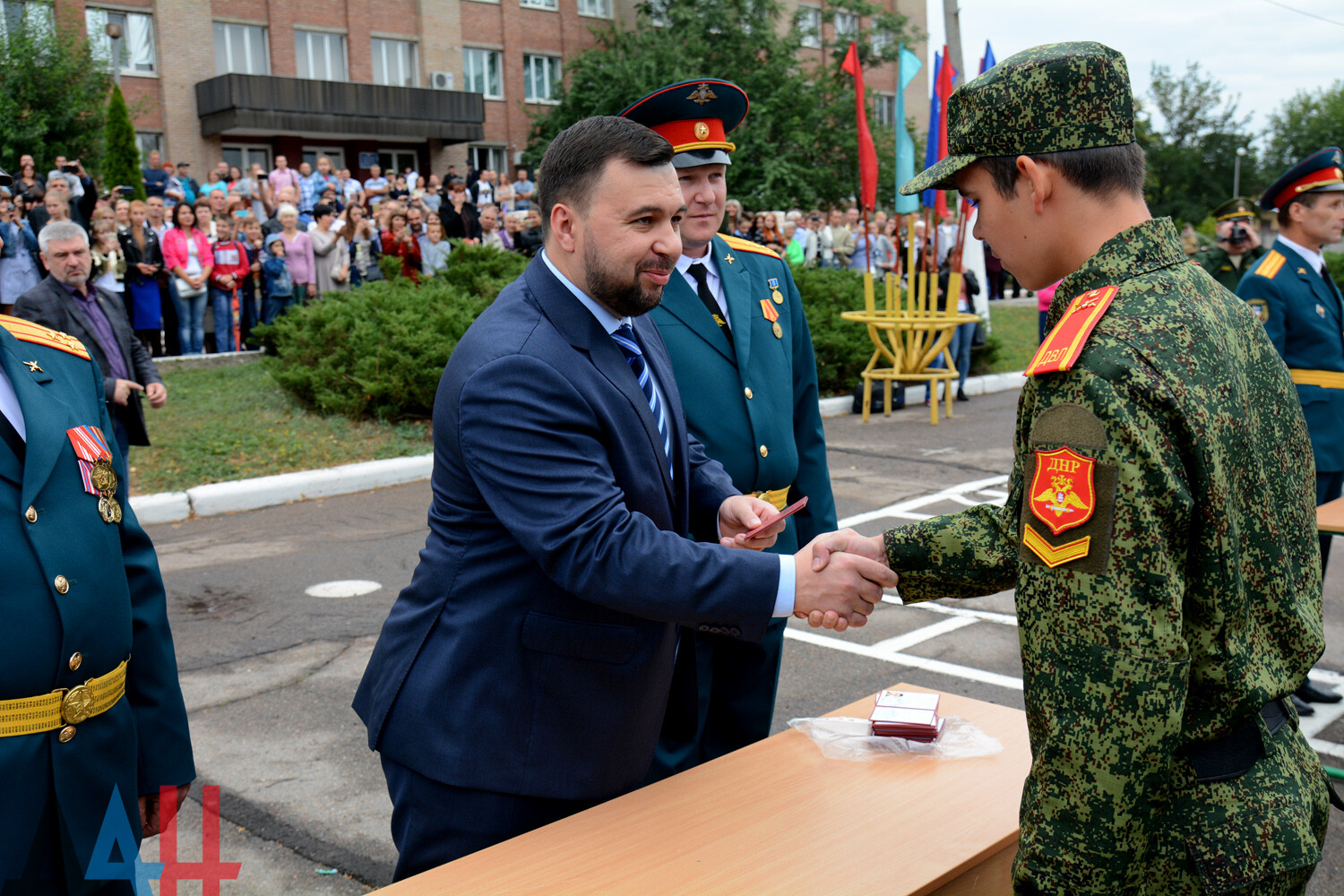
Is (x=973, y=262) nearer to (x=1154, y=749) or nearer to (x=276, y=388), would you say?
(x=276, y=388)

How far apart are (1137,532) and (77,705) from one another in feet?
6.19

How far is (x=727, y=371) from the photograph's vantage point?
10.9ft

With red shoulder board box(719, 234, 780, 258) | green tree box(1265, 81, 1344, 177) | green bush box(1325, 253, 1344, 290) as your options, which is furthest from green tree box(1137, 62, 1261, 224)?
red shoulder board box(719, 234, 780, 258)

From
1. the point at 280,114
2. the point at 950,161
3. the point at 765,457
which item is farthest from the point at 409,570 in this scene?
the point at 280,114

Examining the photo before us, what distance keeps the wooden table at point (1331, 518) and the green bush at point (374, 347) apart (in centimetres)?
728

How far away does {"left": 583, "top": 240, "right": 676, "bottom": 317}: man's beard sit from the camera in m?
2.32

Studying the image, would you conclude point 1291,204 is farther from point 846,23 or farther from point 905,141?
point 846,23

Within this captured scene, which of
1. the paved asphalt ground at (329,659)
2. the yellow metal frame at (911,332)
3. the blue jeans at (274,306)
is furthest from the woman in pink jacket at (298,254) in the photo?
the yellow metal frame at (911,332)

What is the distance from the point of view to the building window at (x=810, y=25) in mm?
36219

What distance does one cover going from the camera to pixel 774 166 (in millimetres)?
31703

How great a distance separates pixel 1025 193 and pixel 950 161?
0.53 ft

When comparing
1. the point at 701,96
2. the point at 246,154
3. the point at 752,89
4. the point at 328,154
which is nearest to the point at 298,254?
the point at 701,96

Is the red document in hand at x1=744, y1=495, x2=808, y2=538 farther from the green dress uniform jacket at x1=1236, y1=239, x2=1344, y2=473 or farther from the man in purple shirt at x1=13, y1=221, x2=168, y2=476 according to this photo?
the man in purple shirt at x1=13, y1=221, x2=168, y2=476

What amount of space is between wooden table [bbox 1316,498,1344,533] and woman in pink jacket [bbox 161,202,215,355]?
40.3 feet
